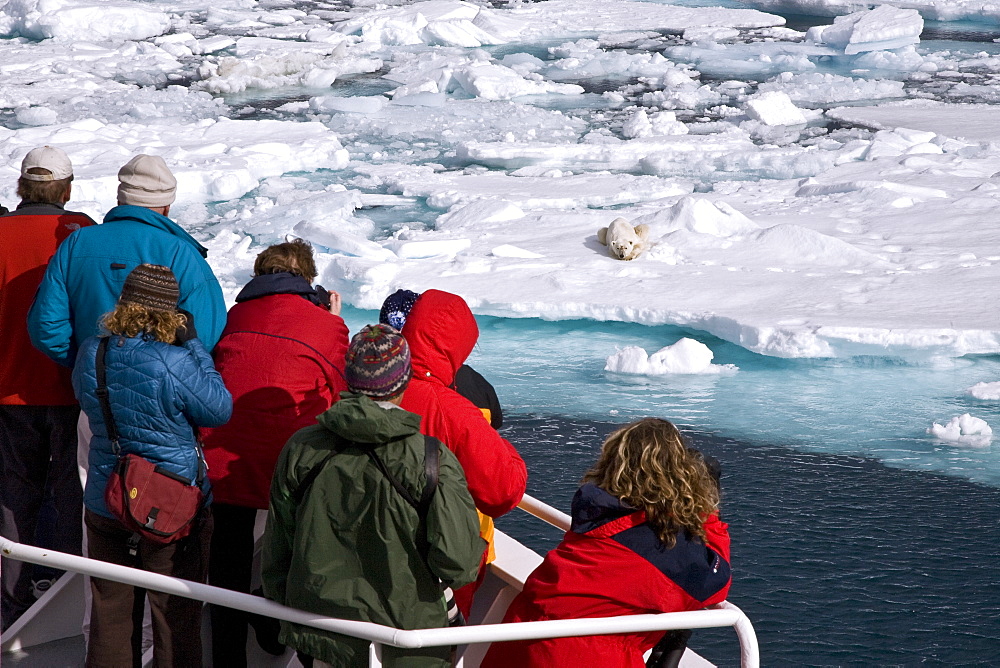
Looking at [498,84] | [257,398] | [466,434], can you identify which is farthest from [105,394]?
[498,84]

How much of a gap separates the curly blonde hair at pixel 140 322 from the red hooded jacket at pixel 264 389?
26cm

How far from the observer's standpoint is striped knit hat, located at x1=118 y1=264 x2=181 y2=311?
2236mm

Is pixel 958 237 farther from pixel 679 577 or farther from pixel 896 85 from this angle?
pixel 896 85

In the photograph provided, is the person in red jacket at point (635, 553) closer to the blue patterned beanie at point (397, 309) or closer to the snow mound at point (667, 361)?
the blue patterned beanie at point (397, 309)

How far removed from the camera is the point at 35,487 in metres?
2.92

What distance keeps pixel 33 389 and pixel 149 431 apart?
79 cm

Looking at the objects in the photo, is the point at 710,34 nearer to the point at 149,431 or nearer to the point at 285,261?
the point at 285,261

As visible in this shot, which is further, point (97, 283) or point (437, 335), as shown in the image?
point (97, 283)

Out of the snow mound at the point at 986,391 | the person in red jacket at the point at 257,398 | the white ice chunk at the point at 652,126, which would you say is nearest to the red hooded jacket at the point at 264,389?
the person in red jacket at the point at 257,398

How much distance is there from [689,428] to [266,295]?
3.11 m

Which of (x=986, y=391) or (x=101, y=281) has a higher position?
(x=101, y=281)

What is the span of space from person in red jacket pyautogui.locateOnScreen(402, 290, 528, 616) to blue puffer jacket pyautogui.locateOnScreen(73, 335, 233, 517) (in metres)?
0.47

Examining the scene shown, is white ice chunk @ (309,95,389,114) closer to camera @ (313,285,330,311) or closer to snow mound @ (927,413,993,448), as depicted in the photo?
snow mound @ (927,413,993,448)

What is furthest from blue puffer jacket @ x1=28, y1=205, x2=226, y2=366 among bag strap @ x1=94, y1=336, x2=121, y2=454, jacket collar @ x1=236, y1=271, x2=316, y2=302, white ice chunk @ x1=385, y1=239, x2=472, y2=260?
white ice chunk @ x1=385, y1=239, x2=472, y2=260
